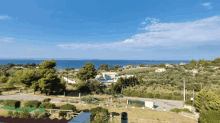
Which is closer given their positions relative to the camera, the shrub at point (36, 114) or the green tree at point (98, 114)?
the shrub at point (36, 114)

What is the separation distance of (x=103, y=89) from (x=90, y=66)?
29.6 feet

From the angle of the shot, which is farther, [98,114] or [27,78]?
[27,78]

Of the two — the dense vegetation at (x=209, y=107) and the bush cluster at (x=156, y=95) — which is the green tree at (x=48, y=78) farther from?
the dense vegetation at (x=209, y=107)

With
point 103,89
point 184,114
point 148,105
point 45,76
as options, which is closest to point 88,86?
point 103,89

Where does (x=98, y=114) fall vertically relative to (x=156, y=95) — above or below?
above

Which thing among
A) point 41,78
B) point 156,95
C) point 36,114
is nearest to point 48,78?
point 41,78

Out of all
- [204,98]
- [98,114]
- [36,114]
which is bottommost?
[98,114]

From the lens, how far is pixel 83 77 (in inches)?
1297

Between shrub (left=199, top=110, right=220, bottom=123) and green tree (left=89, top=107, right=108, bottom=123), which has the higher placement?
shrub (left=199, top=110, right=220, bottom=123)

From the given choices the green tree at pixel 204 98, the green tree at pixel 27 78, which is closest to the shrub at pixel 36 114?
the green tree at pixel 27 78

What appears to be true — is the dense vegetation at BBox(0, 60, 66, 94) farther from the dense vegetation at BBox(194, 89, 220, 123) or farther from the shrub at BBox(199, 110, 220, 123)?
the dense vegetation at BBox(194, 89, 220, 123)

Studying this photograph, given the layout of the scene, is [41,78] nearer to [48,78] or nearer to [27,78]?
[48,78]

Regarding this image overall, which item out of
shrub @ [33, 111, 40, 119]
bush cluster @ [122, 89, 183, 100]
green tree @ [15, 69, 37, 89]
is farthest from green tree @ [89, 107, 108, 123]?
green tree @ [15, 69, 37, 89]

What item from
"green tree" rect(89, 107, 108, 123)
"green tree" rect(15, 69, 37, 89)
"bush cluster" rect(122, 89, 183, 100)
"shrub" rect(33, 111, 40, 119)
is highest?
"green tree" rect(15, 69, 37, 89)
